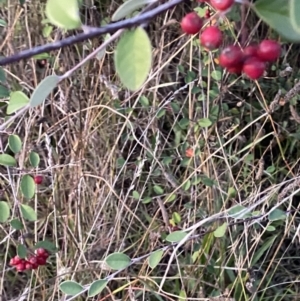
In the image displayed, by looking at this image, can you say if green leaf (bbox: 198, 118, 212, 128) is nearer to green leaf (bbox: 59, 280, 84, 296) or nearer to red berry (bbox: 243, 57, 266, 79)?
green leaf (bbox: 59, 280, 84, 296)

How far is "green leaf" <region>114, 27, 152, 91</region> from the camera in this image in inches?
14.0

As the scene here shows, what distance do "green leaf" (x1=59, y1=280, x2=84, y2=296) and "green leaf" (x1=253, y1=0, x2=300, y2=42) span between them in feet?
2.00

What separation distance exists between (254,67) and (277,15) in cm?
4

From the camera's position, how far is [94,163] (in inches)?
57.4

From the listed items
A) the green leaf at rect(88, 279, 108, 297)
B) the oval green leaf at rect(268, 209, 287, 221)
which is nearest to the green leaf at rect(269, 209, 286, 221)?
the oval green leaf at rect(268, 209, 287, 221)

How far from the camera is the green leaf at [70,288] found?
2.97 ft

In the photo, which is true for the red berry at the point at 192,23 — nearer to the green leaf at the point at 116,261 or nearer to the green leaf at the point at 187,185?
the green leaf at the point at 116,261

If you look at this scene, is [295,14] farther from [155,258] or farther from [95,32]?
[155,258]

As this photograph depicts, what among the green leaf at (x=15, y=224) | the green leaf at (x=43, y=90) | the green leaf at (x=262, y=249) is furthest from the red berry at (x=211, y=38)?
the green leaf at (x=262, y=249)

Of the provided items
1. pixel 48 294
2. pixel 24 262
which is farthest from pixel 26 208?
pixel 48 294

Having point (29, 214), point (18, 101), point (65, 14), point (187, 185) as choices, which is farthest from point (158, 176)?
point (65, 14)

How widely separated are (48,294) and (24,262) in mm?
264

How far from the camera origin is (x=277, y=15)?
408 millimetres

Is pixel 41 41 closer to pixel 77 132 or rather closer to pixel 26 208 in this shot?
pixel 77 132
